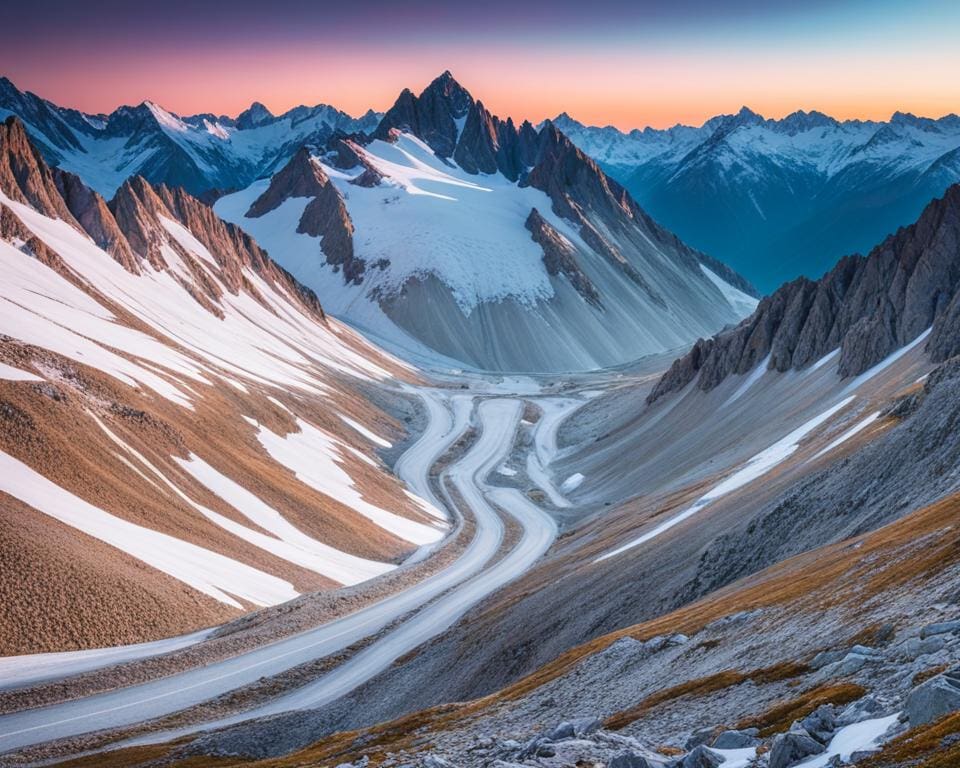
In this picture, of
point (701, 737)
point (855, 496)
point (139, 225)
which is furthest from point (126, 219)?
point (701, 737)

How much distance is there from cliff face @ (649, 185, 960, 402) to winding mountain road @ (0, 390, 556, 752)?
36.9 metres

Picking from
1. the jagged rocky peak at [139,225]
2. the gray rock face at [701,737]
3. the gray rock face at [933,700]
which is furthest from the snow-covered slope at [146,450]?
the gray rock face at [933,700]

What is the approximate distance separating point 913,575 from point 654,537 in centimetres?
3463

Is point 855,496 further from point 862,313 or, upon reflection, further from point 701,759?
point 862,313

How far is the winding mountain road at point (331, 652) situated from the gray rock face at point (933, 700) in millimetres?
39485

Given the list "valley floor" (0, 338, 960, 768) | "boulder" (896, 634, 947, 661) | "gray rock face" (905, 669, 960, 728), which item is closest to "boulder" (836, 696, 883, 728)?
"valley floor" (0, 338, 960, 768)

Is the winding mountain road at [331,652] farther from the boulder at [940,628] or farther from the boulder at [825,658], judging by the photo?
the boulder at [940,628]

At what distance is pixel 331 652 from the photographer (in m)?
59.0

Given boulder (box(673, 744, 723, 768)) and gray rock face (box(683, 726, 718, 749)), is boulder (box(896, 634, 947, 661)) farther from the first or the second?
boulder (box(673, 744, 723, 768))

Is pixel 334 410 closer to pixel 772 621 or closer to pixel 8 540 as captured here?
pixel 8 540

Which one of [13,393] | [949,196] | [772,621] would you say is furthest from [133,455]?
[949,196]

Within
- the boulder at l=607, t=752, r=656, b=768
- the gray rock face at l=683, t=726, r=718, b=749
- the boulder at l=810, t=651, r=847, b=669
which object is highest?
the boulder at l=607, t=752, r=656, b=768

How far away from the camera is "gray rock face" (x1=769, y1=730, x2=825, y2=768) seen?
15.3m

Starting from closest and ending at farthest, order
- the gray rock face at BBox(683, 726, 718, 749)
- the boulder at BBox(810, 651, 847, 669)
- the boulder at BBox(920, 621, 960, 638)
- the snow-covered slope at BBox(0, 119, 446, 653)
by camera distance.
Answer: the boulder at BBox(920, 621, 960, 638), the gray rock face at BBox(683, 726, 718, 749), the boulder at BBox(810, 651, 847, 669), the snow-covered slope at BBox(0, 119, 446, 653)
